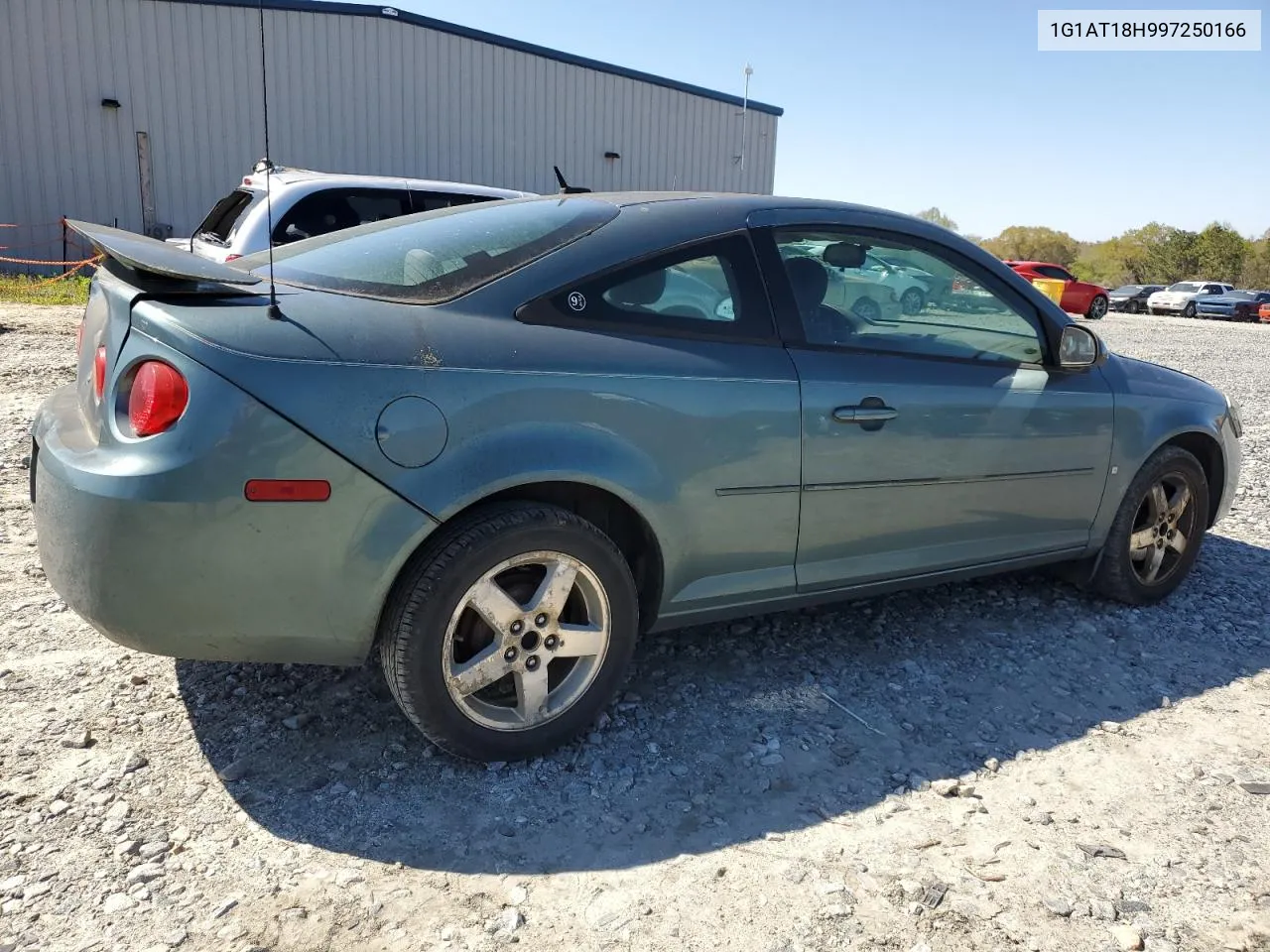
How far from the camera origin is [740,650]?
139 inches

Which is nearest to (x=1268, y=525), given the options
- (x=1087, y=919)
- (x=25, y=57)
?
(x=1087, y=919)

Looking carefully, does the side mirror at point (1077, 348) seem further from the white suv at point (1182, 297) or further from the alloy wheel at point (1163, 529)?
the white suv at point (1182, 297)

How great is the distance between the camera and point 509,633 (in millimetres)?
2607

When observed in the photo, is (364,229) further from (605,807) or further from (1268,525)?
(1268,525)

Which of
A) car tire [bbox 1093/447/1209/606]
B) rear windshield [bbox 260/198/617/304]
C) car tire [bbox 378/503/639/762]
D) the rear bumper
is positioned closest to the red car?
car tire [bbox 1093/447/1209/606]

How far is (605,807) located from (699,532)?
81 centimetres

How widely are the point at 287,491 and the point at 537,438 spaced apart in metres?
0.63

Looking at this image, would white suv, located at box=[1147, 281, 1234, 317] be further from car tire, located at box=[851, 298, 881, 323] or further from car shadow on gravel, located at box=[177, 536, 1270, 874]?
car tire, located at box=[851, 298, 881, 323]

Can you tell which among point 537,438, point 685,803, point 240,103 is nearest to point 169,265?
point 537,438

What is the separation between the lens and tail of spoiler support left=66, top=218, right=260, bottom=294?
2.39 meters

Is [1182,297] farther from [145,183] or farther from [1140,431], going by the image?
[1140,431]

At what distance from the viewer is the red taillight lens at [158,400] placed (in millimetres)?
2240

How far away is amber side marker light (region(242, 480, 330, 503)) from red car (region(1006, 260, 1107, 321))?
2812 cm

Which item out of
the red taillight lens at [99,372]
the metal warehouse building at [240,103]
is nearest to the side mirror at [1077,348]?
the red taillight lens at [99,372]
